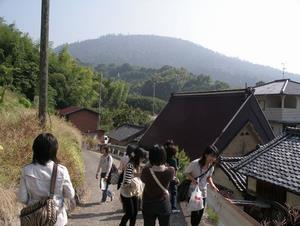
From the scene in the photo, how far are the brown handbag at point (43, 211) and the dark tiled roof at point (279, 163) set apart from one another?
5323mm

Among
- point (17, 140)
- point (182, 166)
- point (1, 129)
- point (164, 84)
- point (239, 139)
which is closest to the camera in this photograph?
point (17, 140)

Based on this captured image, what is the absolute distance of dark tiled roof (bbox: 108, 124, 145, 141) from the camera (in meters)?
37.6

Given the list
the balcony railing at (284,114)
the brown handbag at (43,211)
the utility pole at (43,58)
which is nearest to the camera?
the brown handbag at (43,211)

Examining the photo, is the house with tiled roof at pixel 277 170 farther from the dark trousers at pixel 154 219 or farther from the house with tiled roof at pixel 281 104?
the house with tiled roof at pixel 281 104

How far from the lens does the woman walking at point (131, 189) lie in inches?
216

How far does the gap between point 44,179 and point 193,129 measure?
14.4m

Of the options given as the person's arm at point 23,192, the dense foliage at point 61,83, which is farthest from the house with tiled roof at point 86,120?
the person's arm at point 23,192

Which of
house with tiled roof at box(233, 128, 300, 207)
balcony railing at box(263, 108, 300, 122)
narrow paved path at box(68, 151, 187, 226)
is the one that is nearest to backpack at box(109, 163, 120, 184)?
narrow paved path at box(68, 151, 187, 226)

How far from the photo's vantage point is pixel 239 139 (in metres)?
16.1

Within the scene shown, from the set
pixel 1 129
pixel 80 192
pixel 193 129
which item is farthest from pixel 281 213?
pixel 193 129

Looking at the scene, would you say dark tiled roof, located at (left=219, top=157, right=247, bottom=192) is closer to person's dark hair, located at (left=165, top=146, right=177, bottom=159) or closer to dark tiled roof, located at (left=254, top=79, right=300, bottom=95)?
person's dark hair, located at (left=165, top=146, right=177, bottom=159)

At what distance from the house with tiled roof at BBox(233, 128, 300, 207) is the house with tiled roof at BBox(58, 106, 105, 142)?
3034 cm

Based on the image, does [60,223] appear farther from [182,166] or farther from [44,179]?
[182,166]

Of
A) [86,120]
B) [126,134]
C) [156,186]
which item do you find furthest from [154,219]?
[86,120]
